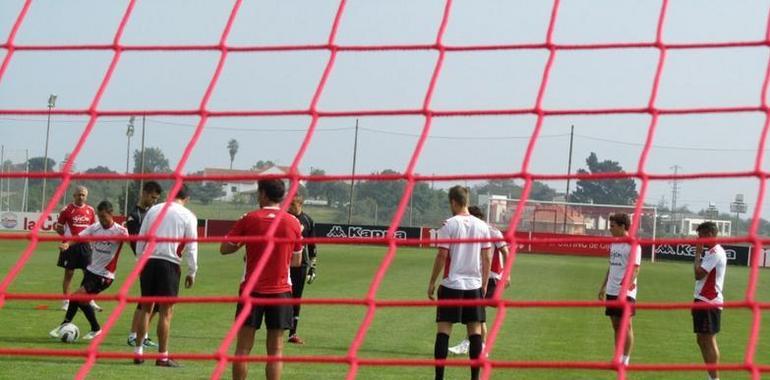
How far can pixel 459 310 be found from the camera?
31.8ft

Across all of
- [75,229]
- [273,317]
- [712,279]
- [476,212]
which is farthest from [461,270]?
[75,229]

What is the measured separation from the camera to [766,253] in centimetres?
4244

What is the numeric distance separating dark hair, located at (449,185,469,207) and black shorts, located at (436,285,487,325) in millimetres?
709

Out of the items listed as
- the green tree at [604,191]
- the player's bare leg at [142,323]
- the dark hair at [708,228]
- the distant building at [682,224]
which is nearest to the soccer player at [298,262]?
the player's bare leg at [142,323]

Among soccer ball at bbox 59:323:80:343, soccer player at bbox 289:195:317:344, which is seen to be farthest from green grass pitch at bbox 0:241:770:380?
soccer player at bbox 289:195:317:344

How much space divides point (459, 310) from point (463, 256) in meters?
0.45

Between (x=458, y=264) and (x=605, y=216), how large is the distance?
120ft

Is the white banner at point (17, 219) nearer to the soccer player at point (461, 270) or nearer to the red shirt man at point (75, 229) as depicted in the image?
the red shirt man at point (75, 229)

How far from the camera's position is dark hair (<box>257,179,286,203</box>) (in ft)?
25.2

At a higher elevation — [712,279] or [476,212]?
[476,212]

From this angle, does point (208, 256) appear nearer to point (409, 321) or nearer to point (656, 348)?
point (409, 321)

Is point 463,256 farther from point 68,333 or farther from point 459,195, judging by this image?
point 68,333

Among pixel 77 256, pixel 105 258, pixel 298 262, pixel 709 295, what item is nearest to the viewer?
pixel 709 295

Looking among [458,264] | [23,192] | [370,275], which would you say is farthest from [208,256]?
[458,264]
